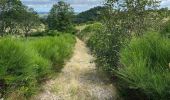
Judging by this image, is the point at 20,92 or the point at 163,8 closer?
the point at 20,92

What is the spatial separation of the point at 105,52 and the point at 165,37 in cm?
446

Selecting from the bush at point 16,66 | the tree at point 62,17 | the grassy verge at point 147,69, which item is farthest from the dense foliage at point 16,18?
the grassy verge at point 147,69

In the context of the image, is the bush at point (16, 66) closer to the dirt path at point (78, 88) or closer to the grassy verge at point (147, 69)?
the dirt path at point (78, 88)

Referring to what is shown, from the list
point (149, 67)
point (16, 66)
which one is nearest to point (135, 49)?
point (149, 67)

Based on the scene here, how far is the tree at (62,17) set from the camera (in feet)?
198

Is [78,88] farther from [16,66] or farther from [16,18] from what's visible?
[16,18]

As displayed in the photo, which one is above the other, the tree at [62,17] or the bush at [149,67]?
the bush at [149,67]

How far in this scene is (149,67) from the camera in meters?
6.59

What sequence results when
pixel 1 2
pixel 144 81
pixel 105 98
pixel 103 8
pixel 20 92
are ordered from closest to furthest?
pixel 144 81 → pixel 20 92 → pixel 105 98 → pixel 103 8 → pixel 1 2

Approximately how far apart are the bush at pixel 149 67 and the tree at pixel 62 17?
52.7 meters

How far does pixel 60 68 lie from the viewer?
13.5 meters

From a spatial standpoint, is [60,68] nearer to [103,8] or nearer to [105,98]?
[103,8]

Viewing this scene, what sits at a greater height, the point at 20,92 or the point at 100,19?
the point at 100,19

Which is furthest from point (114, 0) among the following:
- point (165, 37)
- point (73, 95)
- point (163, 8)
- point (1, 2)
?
point (1, 2)
